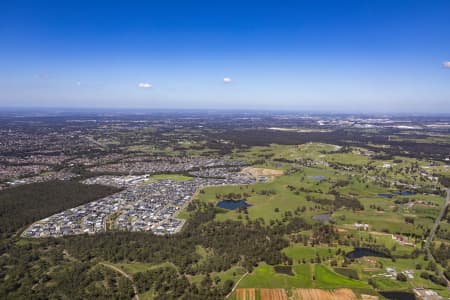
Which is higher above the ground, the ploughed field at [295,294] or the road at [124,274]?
the road at [124,274]

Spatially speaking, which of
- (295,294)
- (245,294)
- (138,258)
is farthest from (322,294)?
(138,258)

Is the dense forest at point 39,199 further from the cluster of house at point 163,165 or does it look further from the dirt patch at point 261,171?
the dirt patch at point 261,171

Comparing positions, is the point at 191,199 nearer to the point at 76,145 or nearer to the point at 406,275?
the point at 406,275

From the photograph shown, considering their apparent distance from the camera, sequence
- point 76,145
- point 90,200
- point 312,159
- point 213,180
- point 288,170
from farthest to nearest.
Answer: point 76,145
point 312,159
point 288,170
point 213,180
point 90,200

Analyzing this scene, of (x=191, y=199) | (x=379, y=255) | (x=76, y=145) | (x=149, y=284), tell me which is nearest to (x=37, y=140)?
(x=76, y=145)

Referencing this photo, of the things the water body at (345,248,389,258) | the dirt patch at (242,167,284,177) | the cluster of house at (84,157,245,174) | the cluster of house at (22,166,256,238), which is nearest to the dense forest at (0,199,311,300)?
the cluster of house at (22,166,256,238)

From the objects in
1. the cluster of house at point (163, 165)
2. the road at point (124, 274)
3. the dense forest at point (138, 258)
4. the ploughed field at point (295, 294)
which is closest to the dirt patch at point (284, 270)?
the dense forest at point (138, 258)

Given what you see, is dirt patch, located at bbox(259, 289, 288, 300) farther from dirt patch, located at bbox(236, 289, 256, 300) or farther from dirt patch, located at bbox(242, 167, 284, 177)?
dirt patch, located at bbox(242, 167, 284, 177)
